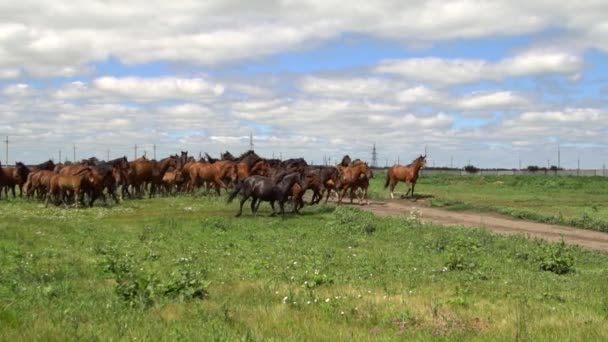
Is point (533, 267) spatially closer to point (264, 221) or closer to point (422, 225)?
point (422, 225)

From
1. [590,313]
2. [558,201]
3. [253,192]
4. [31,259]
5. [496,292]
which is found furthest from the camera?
[558,201]

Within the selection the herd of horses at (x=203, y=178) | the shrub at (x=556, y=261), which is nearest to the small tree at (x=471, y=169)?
the herd of horses at (x=203, y=178)

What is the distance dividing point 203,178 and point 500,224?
19.0m

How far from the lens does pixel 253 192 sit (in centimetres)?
2802

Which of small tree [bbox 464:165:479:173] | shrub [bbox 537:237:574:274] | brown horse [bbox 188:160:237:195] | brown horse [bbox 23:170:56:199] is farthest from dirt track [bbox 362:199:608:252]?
small tree [bbox 464:165:479:173]

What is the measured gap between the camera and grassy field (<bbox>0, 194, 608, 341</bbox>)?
28.2ft

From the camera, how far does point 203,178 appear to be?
4003cm

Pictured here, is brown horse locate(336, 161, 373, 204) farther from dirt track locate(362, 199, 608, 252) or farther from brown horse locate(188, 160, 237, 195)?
brown horse locate(188, 160, 237, 195)

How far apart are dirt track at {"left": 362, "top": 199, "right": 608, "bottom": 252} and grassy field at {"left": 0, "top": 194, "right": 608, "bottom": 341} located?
2679mm

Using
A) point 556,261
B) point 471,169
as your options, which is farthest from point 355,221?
point 471,169

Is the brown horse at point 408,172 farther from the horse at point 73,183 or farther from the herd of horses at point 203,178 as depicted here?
the horse at point 73,183

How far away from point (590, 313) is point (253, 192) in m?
19.1

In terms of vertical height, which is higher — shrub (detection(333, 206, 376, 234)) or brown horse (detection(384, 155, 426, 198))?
brown horse (detection(384, 155, 426, 198))

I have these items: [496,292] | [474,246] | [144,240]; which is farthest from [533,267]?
[144,240]
